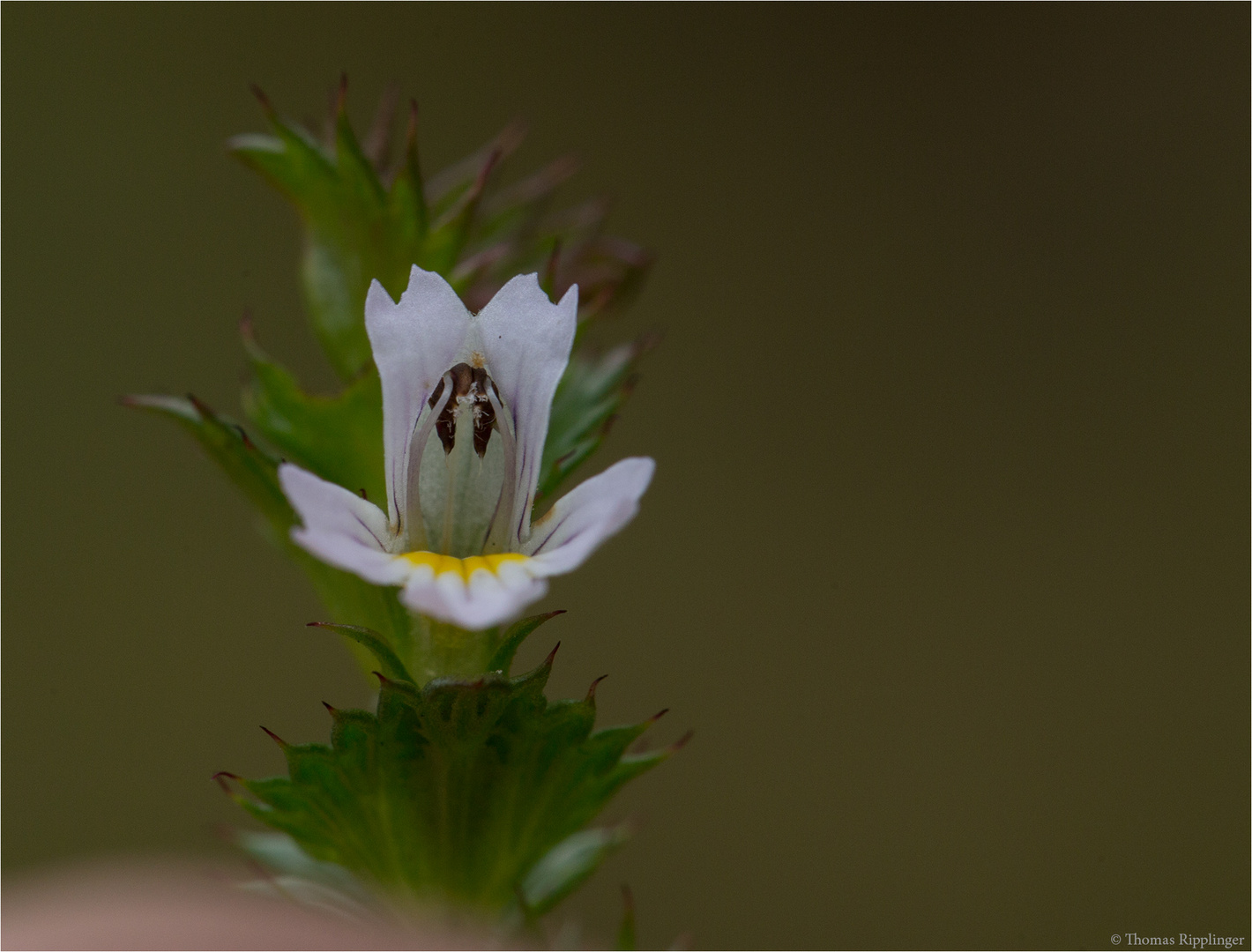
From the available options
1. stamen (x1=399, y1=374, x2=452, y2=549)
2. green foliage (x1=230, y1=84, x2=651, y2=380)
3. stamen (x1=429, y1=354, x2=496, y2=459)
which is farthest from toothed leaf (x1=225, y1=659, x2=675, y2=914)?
green foliage (x1=230, y1=84, x2=651, y2=380)

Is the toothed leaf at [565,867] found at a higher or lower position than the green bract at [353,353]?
lower

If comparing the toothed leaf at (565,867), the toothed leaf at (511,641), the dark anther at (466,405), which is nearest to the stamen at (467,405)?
the dark anther at (466,405)

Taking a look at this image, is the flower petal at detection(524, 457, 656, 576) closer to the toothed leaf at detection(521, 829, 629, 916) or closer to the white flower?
the white flower

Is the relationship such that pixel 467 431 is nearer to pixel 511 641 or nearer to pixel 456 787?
pixel 511 641

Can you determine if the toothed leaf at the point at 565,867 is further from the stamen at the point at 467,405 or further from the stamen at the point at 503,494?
the stamen at the point at 467,405

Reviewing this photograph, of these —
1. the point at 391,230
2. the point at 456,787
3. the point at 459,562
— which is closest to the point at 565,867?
the point at 456,787

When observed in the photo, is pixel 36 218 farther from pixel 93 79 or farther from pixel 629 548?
pixel 629 548

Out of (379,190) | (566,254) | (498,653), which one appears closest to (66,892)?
(498,653)
